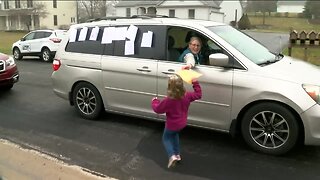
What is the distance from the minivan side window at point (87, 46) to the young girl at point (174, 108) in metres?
2.19

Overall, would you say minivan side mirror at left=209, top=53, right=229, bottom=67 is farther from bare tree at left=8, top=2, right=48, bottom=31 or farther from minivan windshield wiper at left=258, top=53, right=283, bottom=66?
bare tree at left=8, top=2, right=48, bottom=31

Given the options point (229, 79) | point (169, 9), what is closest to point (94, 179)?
point (229, 79)

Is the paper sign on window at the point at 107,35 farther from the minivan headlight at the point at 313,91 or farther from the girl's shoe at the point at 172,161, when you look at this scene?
the minivan headlight at the point at 313,91

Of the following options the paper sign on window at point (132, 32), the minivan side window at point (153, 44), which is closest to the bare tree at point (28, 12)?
the paper sign on window at point (132, 32)

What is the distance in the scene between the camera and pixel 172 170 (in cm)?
453

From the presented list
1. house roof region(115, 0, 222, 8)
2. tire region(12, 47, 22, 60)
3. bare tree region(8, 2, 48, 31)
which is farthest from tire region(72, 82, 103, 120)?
bare tree region(8, 2, 48, 31)

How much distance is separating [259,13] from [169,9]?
847 inches

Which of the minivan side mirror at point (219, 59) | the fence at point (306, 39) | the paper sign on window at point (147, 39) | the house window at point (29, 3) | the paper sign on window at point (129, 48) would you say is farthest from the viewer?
the house window at point (29, 3)

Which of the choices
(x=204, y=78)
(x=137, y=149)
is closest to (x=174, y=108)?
(x=204, y=78)

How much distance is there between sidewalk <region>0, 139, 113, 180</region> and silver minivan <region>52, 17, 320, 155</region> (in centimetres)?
164

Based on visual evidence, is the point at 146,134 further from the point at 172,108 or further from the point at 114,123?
the point at 172,108

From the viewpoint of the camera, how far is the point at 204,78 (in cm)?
509

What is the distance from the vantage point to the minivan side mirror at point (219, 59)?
495 centimetres

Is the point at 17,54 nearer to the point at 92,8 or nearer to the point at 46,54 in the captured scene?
the point at 46,54
